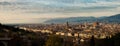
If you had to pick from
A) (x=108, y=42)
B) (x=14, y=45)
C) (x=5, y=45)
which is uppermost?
(x=5, y=45)

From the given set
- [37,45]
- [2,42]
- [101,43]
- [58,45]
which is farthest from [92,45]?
[2,42]

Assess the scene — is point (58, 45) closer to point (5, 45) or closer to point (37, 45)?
point (5, 45)

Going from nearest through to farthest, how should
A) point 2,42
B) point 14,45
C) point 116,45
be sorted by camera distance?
point 2,42
point 14,45
point 116,45

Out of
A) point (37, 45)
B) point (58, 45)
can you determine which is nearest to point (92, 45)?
point (37, 45)

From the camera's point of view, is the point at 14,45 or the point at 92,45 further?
the point at 92,45

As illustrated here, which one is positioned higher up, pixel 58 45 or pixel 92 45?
pixel 58 45

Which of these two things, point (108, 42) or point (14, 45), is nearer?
point (14, 45)

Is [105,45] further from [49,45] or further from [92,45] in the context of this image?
[49,45]

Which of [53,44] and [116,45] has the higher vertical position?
[53,44]

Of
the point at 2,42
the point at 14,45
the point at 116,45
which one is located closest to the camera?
the point at 2,42
